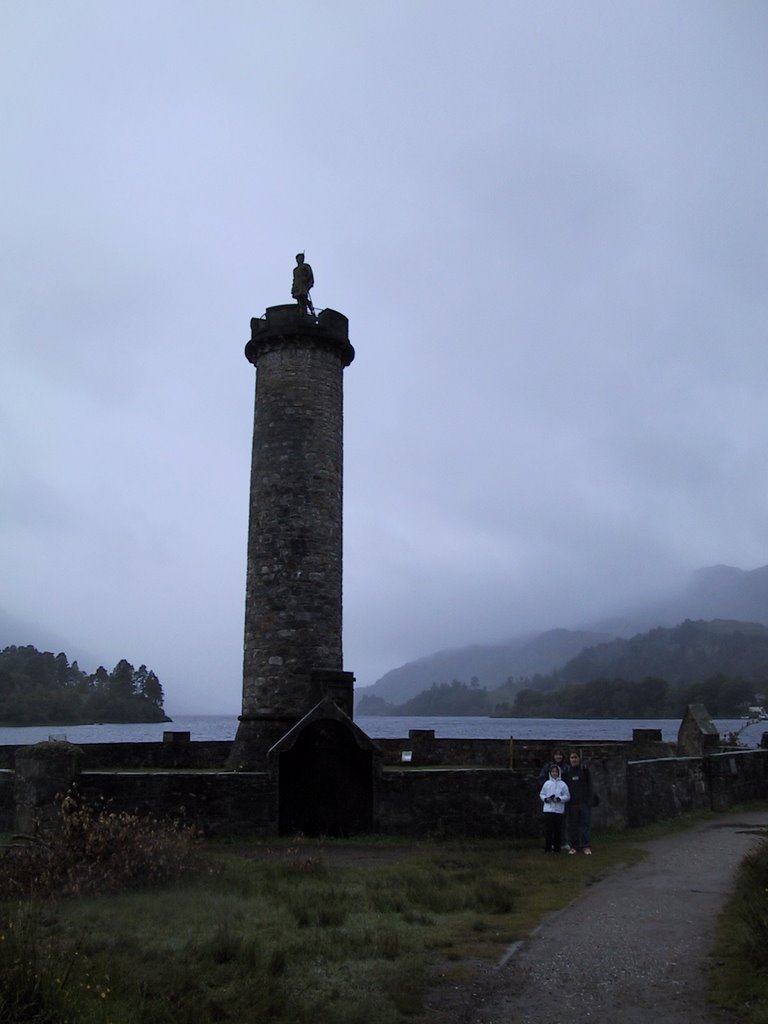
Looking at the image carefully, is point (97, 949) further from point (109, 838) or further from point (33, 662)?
point (33, 662)

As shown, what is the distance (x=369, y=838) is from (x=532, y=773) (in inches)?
121

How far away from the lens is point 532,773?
49.3 ft

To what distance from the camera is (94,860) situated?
1065 cm

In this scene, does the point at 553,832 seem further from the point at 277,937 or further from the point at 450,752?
the point at 450,752

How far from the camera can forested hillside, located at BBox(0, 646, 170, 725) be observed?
407 feet

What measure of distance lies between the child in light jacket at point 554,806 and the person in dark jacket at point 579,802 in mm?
224

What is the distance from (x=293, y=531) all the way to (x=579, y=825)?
30.6 feet

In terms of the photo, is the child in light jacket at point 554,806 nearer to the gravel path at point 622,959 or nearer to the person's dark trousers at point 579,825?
the person's dark trousers at point 579,825

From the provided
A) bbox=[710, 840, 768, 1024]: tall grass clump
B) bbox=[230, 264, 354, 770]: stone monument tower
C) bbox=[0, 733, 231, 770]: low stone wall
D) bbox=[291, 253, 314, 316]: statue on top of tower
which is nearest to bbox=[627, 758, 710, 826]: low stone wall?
bbox=[710, 840, 768, 1024]: tall grass clump

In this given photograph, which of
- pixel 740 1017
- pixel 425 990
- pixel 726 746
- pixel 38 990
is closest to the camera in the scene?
pixel 38 990

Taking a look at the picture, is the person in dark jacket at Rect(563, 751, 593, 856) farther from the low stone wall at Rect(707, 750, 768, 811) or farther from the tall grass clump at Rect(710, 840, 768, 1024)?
the low stone wall at Rect(707, 750, 768, 811)

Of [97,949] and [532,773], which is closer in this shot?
[97,949]

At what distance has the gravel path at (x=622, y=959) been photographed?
21.3ft

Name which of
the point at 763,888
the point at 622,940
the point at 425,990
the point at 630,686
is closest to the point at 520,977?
the point at 425,990
